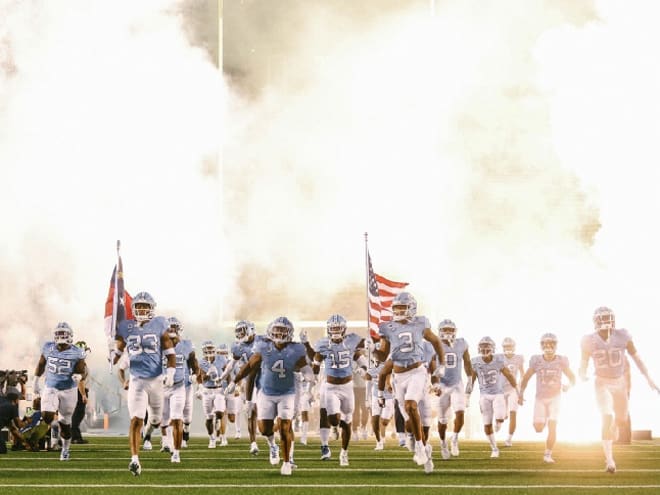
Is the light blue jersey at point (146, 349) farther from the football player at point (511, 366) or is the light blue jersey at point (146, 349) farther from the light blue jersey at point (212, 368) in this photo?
the football player at point (511, 366)

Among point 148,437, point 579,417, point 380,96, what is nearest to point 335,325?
point 148,437

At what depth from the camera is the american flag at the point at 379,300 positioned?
22359 mm

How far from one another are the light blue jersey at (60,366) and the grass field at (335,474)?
1095 millimetres

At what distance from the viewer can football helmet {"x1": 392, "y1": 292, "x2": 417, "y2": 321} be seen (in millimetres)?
13891

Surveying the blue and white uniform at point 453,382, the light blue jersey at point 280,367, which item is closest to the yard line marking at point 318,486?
the light blue jersey at point 280,367

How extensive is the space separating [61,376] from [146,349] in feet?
12.5

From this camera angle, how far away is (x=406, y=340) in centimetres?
1395

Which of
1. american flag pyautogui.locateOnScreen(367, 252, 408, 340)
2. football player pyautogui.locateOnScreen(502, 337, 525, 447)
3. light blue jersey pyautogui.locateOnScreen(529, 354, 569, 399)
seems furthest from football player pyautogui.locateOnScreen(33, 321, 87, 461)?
football player pyautogui.locateOnScreen(502, 337, 525, 447)

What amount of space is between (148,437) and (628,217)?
20.6m

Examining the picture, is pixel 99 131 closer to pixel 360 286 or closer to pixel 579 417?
pixel 360 286

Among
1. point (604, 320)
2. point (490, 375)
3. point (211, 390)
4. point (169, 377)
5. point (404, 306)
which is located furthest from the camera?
point (211, 390)

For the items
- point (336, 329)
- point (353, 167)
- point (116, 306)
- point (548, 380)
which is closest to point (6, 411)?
point (116, 306)

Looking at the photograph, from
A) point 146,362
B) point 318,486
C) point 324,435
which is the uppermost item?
point 146,362

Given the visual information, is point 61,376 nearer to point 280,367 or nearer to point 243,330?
point 243,330
